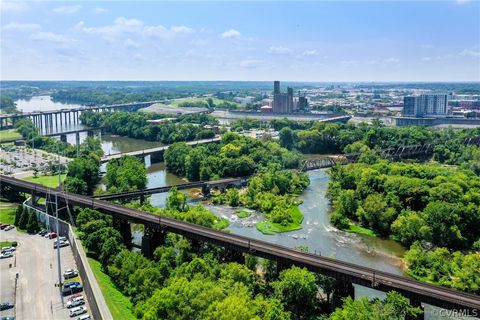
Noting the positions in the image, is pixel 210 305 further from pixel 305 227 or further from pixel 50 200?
pixel 50 200

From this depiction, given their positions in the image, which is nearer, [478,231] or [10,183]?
[478,231]

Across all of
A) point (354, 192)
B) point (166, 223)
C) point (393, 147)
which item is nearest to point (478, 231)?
point (354, 192)

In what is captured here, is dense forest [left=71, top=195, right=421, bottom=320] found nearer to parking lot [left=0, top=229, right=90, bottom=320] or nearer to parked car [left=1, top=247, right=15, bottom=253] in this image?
parking lot [left=0, top=229, right=90, bottom=320]

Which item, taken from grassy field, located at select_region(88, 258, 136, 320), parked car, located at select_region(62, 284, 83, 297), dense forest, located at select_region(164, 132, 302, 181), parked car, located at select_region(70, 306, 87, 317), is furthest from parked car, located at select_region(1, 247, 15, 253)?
dense forest, located at select_region(164, 132, 302, 181)

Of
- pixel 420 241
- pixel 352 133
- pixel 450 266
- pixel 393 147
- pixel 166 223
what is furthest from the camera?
pixel 352 133

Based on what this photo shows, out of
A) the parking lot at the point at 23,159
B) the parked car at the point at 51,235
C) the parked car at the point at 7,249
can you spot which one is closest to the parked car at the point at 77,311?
the parked car at the point at 7,249

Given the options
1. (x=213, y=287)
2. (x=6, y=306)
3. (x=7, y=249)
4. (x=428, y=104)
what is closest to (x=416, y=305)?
(x=213, y=287)

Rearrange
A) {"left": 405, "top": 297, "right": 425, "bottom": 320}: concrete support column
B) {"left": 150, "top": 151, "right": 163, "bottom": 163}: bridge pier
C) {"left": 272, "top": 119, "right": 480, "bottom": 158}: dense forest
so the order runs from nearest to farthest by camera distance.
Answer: {"left": 405, "top": 297, "right": 425, "bottom": 320}: concrete support column → {"left": 150, "top": 151, "right": 163, "bottom": 163}: bridge pier → {"left": 272, "top": 119, "right": 480, "bottom": 158}: dense forest
